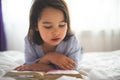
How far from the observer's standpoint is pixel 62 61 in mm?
1167

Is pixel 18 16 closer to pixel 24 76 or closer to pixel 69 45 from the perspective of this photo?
pixel 69 45

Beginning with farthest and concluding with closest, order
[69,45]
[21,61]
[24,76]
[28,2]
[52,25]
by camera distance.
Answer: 1. [28,2]
2. [21,61]
3. [69,45]
4. [52,25]
5. [24,76]

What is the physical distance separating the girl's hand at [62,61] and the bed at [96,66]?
58mm

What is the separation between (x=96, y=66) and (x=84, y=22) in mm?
881

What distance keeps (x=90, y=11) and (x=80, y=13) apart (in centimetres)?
9

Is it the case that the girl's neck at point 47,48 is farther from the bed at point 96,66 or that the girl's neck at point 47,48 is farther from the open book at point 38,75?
the open book at point 38,75

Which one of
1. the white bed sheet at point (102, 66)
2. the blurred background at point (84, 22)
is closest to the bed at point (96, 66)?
the white bed sheet at point (102, 66)

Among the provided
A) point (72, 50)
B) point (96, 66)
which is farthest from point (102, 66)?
point (72, 50)

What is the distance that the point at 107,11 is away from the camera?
2135 millimetres

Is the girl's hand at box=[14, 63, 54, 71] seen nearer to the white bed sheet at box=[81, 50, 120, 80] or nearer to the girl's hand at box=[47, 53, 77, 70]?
the girl's hand at box=[47, 53, 77, 70]

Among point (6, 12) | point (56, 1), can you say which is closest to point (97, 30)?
point (6, 12)

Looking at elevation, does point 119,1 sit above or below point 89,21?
above

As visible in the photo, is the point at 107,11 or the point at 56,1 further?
the point at 107,11

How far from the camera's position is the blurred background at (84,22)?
2104mm
